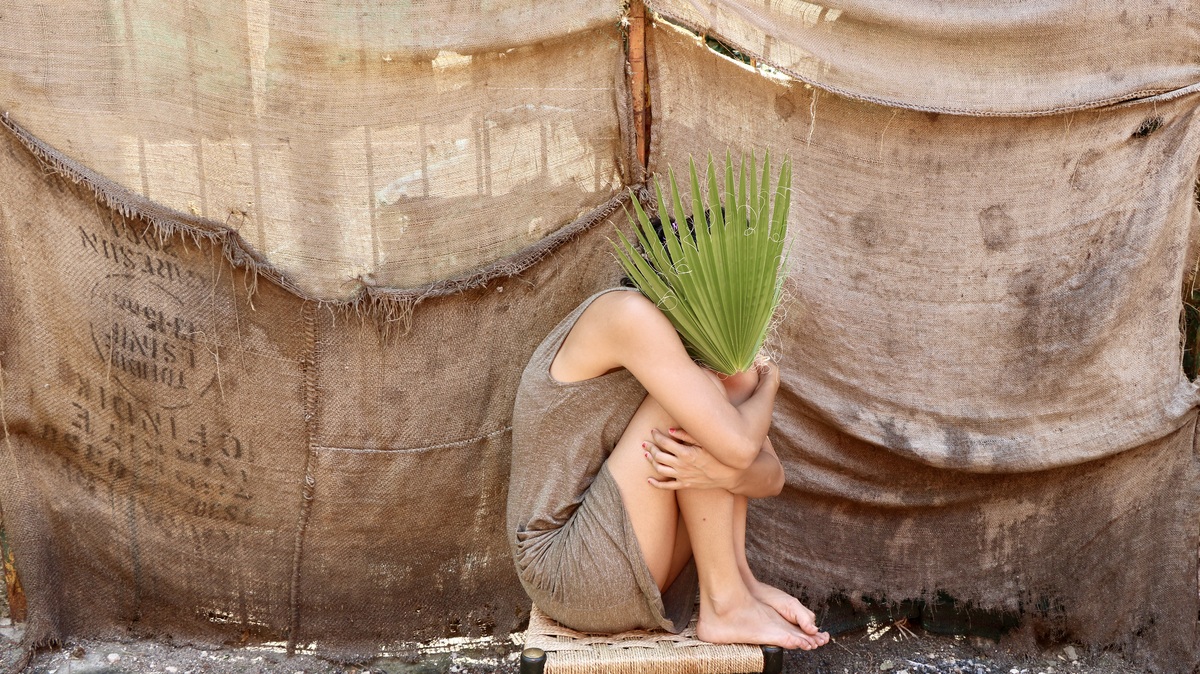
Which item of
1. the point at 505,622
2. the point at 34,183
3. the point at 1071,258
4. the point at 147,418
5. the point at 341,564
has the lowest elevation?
the point at 505,622

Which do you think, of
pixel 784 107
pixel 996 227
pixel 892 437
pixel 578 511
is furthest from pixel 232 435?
pixel 996 227

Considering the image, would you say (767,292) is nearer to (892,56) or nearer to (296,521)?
(892,56)

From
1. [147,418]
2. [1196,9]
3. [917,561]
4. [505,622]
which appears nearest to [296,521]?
[147,418]

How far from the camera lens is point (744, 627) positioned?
226cm

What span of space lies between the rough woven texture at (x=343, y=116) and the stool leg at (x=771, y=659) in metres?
1.20

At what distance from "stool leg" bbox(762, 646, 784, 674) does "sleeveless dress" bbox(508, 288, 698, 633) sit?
22 cm

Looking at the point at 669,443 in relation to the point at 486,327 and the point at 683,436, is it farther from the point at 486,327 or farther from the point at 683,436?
the point at 486,327

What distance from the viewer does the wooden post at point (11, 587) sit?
269cm

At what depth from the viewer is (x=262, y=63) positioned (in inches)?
97.8

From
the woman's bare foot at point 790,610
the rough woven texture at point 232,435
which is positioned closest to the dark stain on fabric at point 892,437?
the woman's bare foot at point 790,610

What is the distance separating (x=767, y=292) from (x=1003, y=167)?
3.22 feet

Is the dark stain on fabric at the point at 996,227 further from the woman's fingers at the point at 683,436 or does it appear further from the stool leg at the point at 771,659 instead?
the stool leg at the point at 771,659

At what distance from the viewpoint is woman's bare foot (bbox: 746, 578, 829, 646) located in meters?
2.32

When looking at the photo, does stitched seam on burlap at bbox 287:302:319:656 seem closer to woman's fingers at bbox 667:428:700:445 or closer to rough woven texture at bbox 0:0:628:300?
rough woven texture at bbox 0:0:628:300
